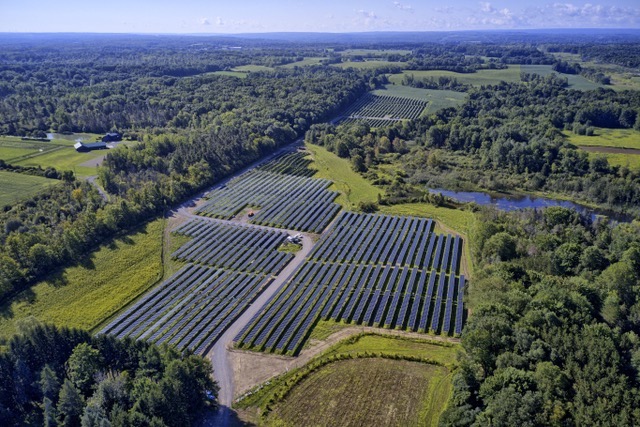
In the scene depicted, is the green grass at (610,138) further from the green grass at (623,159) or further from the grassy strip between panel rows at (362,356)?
the grassy strip between panel rows at (362,356)

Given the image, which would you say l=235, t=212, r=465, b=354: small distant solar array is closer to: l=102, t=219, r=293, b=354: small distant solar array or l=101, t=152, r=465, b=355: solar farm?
l=101, t=152, r=465, b=355: solar farm

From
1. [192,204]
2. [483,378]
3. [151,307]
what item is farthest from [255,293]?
[192,204]

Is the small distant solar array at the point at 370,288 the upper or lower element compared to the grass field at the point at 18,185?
lower

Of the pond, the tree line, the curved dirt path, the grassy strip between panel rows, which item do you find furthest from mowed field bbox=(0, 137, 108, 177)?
the pond

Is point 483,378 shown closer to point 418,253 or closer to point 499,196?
point 418,253

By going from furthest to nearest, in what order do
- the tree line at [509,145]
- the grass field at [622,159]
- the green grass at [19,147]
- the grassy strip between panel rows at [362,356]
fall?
1. the green grass at [19,147]
2. the grass field at [622,159]
3. the tree line at [509,145]
4. the grassy strip between panel rows at [362,356]

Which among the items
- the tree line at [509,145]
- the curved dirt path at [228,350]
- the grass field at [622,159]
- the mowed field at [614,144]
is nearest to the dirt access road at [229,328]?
the curved dirt path at [228,350]
